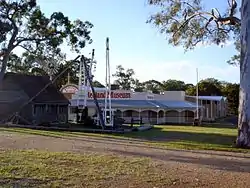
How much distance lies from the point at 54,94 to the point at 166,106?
15.6 m

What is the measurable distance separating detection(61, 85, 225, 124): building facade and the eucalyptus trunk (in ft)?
107

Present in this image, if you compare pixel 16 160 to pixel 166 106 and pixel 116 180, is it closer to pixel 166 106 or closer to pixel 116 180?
pixel 116 180

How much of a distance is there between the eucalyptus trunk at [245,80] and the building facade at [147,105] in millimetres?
32725

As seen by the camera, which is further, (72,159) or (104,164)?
(72,159)

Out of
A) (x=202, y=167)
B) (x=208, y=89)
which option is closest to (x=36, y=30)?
(x=202, y=167)

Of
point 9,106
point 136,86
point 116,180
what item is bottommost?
point 116,180

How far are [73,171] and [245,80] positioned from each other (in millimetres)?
12203

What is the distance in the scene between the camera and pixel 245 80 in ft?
68.2

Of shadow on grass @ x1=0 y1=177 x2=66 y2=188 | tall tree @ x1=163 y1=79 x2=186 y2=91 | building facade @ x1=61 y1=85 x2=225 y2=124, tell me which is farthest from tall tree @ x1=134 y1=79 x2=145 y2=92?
shadow on grass @ x1=0 y1=177 x2=66 y2=188

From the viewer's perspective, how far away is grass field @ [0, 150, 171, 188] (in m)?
9.67

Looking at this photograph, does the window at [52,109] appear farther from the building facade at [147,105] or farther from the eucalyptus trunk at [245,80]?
the eucalyptus trunk at [245,80]

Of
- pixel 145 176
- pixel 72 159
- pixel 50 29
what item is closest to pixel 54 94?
pixel 50 29

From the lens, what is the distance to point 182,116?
5947cm

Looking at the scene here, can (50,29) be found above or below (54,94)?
above
